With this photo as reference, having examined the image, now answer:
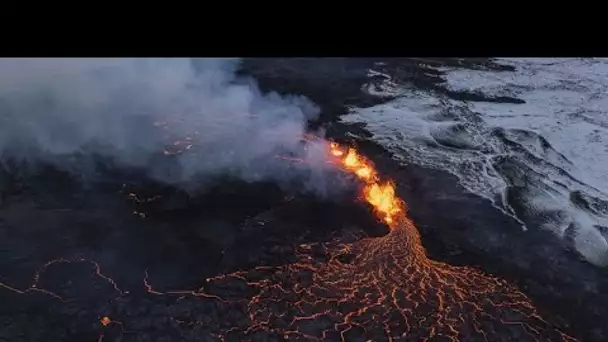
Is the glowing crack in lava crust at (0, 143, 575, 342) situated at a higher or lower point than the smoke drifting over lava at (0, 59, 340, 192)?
lower

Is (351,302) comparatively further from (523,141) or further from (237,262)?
(523,141)

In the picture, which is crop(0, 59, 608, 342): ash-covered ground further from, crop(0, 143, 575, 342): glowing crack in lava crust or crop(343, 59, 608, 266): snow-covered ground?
crop(343, 59, 608, 266): snow-covered ground

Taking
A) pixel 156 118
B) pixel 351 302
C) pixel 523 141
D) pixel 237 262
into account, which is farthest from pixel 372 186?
pixel 156 118

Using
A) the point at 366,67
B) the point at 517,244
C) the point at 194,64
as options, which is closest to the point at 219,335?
the point at 517,244

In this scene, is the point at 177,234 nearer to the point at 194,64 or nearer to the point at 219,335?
the point at 219,335

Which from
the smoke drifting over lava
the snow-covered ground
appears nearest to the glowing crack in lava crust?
the snow-covered ground

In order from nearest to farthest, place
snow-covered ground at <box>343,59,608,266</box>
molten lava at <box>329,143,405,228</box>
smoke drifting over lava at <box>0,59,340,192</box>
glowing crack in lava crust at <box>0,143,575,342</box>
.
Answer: glowing crack in lava crust at <box>0,143,575,342</box> → molten lava at <box>329,143,405,228</box> → snow-covered ground at <box>343,59,608,266</box> → smoke drifting over lava at <box>0,59,340,192</box>

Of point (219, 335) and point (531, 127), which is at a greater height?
point (531, 127)
